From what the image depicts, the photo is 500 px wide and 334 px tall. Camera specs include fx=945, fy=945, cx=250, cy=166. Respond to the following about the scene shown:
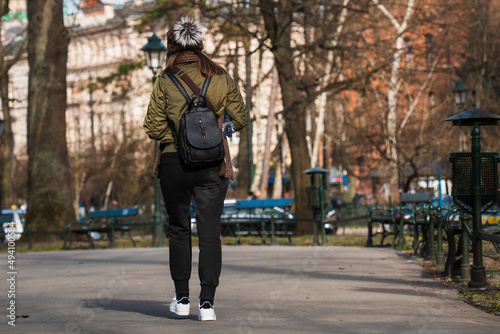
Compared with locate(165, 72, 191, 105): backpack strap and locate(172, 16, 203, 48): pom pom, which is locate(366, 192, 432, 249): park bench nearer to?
locate(172, 16, 203, 48): pom pom

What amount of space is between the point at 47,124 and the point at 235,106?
15.8 m

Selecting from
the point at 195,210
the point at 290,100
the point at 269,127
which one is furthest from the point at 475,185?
the point at 269,127

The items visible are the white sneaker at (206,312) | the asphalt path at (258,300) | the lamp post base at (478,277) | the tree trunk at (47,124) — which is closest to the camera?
the asphalt path at (258,300)

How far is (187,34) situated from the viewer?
640 centimetres

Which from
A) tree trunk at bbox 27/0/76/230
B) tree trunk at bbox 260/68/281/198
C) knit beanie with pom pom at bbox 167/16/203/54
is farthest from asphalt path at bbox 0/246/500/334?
tree trunk at bbox 260/68/281/198

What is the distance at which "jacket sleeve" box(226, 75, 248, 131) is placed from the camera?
6.32 metres

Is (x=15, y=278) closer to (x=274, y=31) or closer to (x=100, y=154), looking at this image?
(x=274, y=31)

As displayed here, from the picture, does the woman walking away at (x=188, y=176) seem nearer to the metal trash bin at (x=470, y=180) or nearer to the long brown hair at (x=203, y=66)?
the long brown hair at (x=203, y=66)

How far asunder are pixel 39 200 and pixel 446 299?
602 inches

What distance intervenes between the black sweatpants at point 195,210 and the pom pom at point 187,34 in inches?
30.8

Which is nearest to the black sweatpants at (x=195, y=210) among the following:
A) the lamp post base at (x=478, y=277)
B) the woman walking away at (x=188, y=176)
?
the woman walking away at (x=188, y=176)

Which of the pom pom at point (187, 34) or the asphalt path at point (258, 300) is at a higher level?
the pom pom at point (187, 34)

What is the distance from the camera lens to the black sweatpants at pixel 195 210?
6.17 meters

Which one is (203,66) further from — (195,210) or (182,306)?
(182,306)
